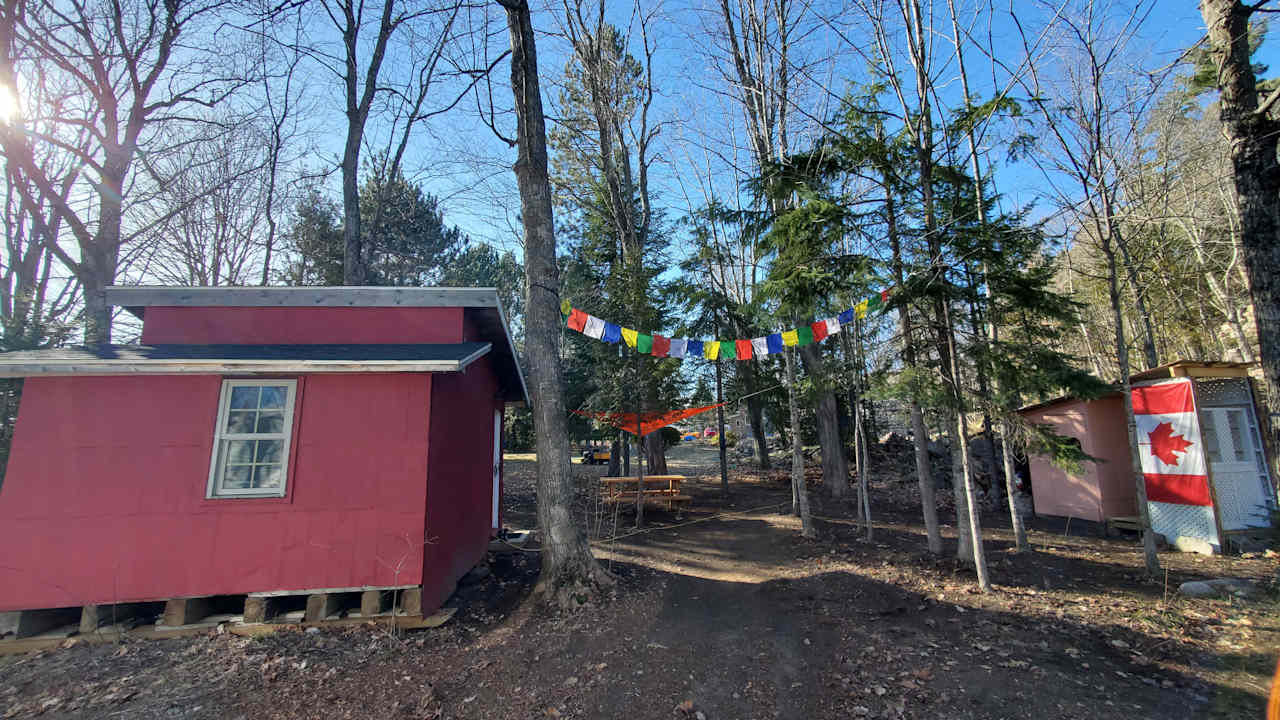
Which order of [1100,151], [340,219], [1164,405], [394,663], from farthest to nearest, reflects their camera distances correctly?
[340,219]
[1164,405]
[1100,151]
[394,663]

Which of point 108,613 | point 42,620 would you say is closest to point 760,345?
point 108,613

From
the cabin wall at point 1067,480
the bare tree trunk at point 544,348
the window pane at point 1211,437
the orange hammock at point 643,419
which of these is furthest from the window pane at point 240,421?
the window pane at point 1211,437

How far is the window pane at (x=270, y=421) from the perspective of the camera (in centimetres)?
514

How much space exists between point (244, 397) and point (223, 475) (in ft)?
2.62

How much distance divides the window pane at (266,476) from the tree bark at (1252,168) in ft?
29.9

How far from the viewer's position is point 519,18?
6.63 m

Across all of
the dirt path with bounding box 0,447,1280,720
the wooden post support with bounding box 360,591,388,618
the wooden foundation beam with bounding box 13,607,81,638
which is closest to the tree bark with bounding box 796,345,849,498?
the dirt path with bounding box 0,447,1280,720

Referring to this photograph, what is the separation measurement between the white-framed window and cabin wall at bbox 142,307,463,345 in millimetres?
819

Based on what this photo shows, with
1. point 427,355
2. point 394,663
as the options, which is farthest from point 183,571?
point 427,355

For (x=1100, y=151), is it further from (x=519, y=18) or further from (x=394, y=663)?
(x=394, y=663)

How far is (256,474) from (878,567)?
7400 mm

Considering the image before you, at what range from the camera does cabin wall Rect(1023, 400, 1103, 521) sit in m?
9.52

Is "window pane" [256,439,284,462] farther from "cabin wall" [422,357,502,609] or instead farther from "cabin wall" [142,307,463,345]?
"cabin wall" [422,357,502,609]

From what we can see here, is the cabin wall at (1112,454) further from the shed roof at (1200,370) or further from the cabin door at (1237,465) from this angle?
the shed roof at (1200,370)
